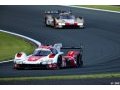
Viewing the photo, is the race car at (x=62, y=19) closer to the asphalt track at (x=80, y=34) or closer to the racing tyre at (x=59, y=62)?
the asphalt track at (x=80, y=34)

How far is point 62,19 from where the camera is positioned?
28000 millimetres

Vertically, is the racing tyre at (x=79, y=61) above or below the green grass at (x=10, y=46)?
below

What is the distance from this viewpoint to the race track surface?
2522 cm

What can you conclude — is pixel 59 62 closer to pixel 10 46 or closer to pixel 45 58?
pixel 45 58

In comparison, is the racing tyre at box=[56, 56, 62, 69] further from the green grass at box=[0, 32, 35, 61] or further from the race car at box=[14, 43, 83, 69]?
the green grass at box=[0, 32, 35, 61]

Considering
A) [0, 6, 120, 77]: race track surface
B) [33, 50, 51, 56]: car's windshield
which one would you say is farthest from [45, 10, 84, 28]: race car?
[33, 50, 51, 56]: car's windshield

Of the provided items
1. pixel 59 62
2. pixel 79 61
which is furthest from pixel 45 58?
pixel 79 61

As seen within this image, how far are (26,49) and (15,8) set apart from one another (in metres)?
1.36

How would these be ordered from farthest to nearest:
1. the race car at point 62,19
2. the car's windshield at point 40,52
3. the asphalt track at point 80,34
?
the race car at point 62,19, the car's windshield at point 40,52, the asphalt track at point 80,34

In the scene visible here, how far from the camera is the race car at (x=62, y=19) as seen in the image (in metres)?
26.3

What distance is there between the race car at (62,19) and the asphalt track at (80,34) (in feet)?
0.61

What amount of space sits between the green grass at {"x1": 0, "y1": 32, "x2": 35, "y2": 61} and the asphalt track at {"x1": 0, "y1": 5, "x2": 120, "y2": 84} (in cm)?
26

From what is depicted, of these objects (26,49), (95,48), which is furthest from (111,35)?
(26,49)

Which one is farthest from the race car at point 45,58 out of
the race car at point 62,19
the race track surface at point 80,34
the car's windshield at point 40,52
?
the race car at point 62,19
